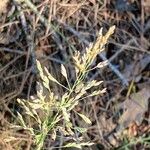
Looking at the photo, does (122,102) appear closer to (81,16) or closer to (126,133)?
(126,133)

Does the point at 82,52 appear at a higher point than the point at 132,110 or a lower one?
higher

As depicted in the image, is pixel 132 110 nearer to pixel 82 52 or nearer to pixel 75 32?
pixel 82 52

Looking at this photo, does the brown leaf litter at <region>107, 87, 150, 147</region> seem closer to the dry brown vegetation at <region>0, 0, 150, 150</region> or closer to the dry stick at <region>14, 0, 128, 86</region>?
the dry brown vegetation at <region>0, 0, 150, 150</region>

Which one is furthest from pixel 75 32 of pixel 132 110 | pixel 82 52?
pixel 132 110

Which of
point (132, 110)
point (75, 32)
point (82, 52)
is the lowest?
point (132, 110)

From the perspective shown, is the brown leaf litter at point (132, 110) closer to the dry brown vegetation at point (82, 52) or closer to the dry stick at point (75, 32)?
the dry brown vegetation at point (82, 52)

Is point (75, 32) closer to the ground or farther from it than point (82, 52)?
farther from it

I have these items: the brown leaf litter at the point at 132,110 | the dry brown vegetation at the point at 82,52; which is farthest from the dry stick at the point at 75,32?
the brown leaf litter at the point at 132,110

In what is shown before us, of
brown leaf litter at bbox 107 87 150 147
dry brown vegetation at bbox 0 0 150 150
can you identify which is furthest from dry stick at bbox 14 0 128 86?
brown leaf litter at bbox 107 87 150 147
